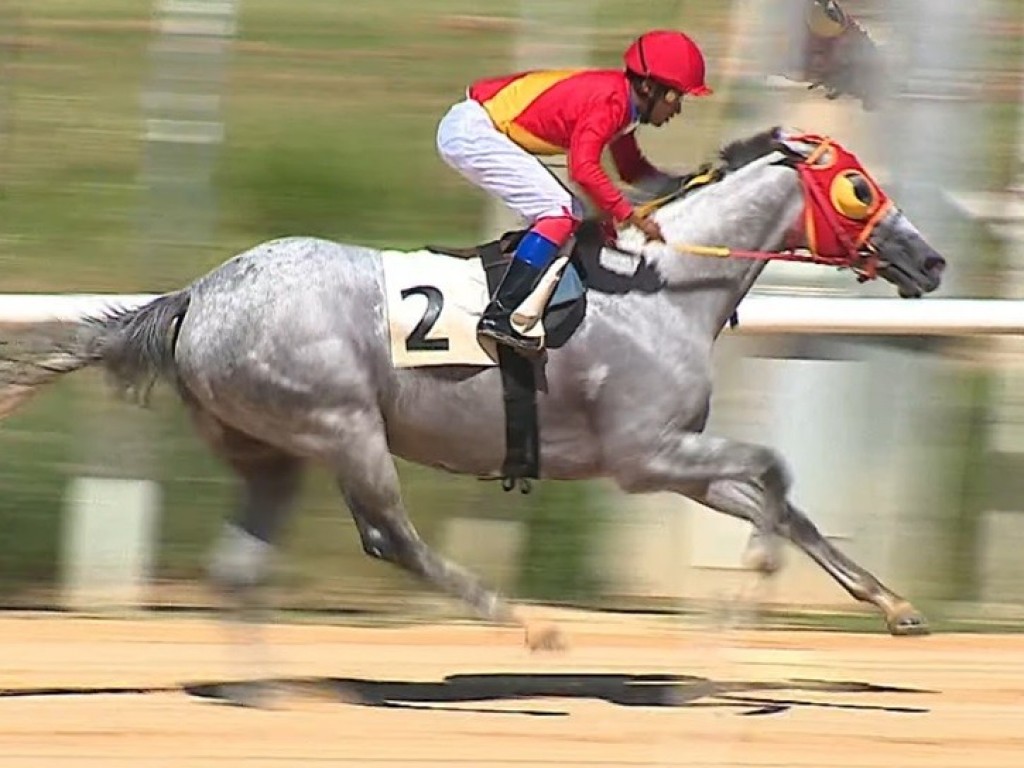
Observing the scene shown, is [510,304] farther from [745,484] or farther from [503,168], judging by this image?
[745,484]

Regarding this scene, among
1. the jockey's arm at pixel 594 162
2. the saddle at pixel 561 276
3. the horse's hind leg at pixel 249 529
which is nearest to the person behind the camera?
the jockey's arm at pixel 594 162

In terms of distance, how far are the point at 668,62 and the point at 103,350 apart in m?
1.67

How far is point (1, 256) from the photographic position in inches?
379

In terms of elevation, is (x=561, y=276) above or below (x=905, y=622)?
above

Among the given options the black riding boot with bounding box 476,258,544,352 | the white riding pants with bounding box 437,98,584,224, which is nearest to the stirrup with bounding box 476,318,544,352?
the black riding boot with bounding box 476,258,544,352

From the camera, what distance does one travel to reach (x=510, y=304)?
564 centimetres

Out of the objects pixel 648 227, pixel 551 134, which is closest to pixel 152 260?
pixel 551 134

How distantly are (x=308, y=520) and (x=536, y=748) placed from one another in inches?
86.1

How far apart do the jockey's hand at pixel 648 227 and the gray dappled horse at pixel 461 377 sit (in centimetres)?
5

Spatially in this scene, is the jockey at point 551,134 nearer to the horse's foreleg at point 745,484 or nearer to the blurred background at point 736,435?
the horse's foreleg at point 745,484

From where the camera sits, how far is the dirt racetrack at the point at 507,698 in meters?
5.24

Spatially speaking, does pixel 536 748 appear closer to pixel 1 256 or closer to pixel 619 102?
pixel 619 102

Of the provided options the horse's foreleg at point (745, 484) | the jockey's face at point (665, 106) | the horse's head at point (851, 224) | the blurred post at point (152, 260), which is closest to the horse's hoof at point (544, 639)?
the horse's foreleg at point (745, 484)

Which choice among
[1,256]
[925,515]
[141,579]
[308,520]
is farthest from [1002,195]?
[1,256]
